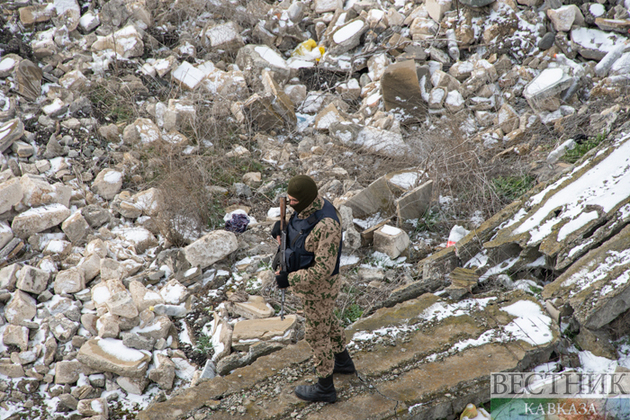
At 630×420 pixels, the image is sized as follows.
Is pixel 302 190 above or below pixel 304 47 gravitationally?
above

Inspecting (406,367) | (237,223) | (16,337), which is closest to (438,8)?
(237,223)

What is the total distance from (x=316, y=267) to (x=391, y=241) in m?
2.30

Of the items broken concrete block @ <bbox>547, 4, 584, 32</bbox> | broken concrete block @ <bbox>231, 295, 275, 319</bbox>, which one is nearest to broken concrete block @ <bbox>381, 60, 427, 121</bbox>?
broken concrete block @ <bbox>547, 4, 584, 32</bbox>

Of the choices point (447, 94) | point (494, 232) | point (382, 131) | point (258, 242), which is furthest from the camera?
point (447, 94)

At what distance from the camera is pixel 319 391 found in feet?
10.2

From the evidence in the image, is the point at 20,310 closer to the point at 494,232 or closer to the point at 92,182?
the point at 92,182

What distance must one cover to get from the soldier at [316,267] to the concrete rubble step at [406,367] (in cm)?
29

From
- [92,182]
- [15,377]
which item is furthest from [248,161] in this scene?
[15,377]

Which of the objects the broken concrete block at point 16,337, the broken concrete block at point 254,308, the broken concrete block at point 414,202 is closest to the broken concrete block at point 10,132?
the broken concrete block at point 16,337

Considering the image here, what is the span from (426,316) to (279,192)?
2878mm

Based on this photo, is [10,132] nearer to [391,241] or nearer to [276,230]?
[276,230]

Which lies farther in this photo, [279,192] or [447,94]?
[447,94]

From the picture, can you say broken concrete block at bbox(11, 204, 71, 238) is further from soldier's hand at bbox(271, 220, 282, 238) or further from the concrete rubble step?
soldier's hand at bbox(271, 220, 282, 238)

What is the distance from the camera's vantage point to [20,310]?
421cm
